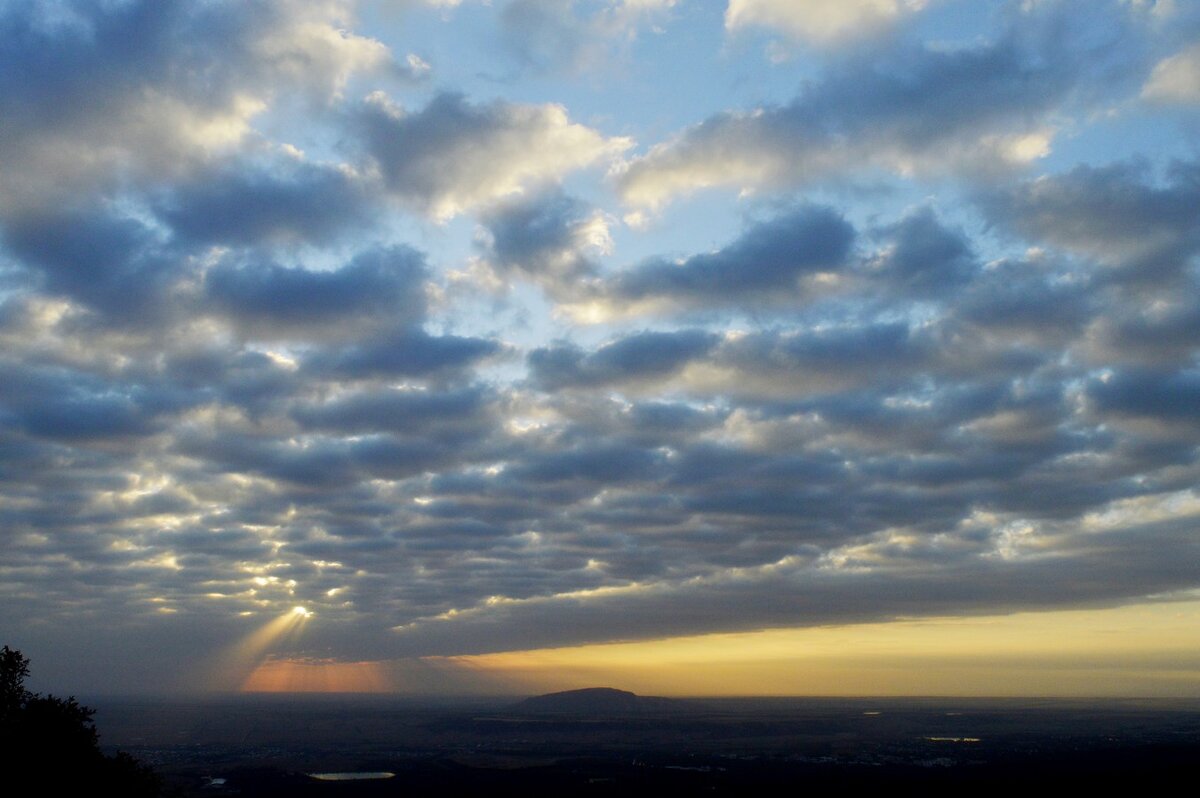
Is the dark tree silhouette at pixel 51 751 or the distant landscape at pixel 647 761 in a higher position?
the dark tree silhouette at pixel 51 751

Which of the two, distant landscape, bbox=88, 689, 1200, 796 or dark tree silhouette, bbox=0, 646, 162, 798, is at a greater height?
dark tree silhouette, bbox=0, 646, 162, 798

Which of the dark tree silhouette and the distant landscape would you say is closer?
the dark tree silhouette

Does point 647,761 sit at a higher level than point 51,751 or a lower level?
lower

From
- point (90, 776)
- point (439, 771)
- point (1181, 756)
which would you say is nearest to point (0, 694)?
point (90, 776)

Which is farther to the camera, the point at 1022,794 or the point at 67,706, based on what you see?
the point at 1022,794

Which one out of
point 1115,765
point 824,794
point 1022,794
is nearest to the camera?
point 1022,794

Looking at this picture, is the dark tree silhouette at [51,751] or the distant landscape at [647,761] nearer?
the dark tree silhouette at [51,751]

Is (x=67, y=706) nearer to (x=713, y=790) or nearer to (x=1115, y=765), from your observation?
(x=713, y=790)

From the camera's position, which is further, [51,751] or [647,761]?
[647,761]
